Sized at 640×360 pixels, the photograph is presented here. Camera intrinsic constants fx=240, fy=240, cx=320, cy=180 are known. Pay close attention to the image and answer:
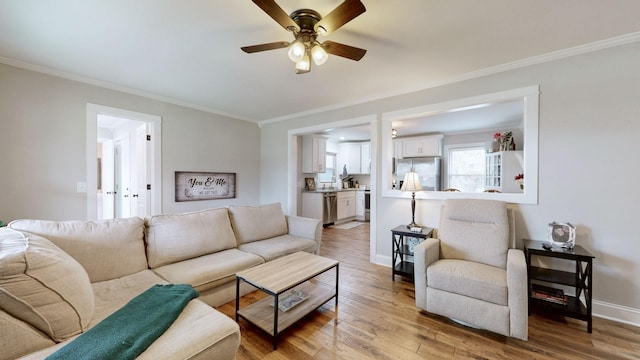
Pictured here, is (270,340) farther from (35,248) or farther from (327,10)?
(327,10)

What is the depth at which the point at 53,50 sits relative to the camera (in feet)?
7.47

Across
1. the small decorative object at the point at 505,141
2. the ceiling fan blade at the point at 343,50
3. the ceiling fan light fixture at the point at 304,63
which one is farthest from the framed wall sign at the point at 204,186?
the small decorative object at the point at 505,141

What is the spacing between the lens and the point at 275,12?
1454 mm

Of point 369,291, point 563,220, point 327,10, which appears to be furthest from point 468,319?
point 327,10

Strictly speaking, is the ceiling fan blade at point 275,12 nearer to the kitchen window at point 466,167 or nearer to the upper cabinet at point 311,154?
the upper cabinet at point 311,154

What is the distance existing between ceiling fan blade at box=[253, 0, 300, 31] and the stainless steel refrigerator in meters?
4.77

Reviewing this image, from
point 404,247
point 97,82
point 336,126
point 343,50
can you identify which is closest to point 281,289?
point 343,50

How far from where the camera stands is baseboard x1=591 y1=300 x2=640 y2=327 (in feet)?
6.59

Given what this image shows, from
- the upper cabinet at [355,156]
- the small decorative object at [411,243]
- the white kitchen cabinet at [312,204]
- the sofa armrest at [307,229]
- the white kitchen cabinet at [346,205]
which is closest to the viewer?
the small decorative object at [411,243]

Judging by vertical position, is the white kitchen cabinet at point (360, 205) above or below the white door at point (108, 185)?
below

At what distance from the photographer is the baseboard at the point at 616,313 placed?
79.1 inches

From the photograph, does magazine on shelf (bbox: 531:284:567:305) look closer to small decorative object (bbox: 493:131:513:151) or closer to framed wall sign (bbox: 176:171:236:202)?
small decorative object (bbox: 493:131:513:151)

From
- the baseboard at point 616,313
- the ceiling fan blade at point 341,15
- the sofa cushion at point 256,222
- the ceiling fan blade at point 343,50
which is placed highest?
the ceiling fan blade at point 341,15

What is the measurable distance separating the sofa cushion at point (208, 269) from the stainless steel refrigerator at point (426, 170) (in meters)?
4.37
